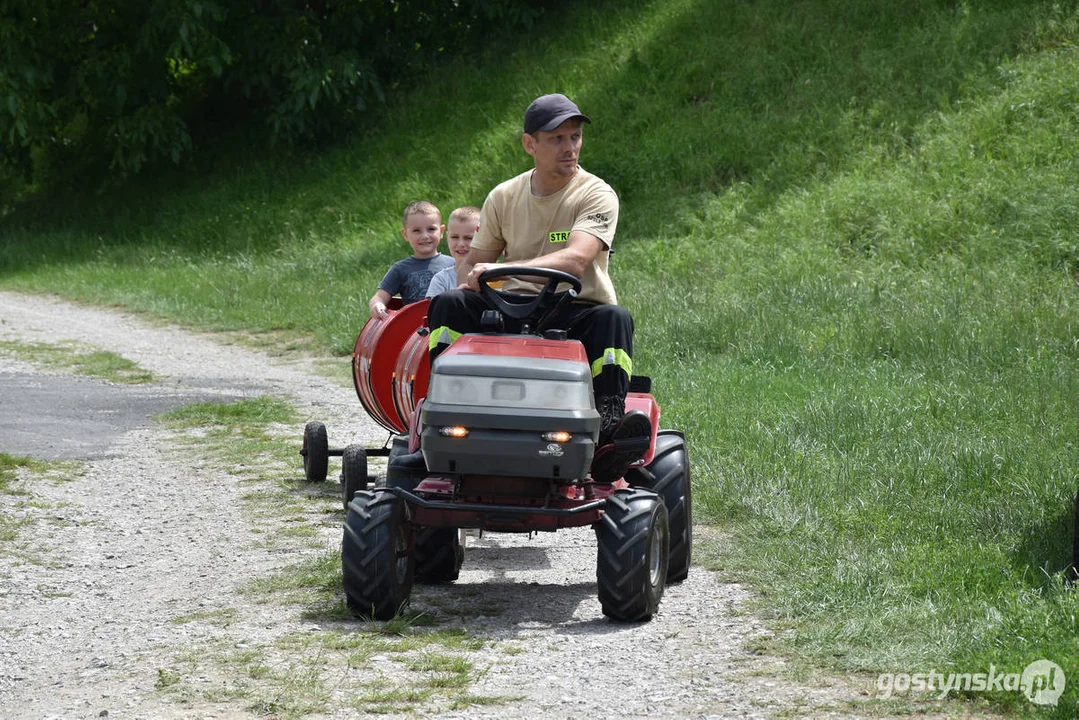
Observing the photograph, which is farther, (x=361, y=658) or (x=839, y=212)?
(x=839, y=212)

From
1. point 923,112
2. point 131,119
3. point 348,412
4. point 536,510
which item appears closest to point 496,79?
point 131,119

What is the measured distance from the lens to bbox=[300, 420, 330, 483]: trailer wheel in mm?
8133

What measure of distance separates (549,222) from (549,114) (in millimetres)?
445

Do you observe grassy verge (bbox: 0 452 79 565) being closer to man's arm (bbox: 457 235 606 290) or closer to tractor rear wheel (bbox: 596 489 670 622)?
man's arm (bbox: 457 235 606 290)

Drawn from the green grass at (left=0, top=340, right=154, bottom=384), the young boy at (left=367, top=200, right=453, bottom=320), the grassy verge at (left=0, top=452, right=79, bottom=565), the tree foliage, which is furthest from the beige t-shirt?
the tree foliage

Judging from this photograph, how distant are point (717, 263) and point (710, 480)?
891cm

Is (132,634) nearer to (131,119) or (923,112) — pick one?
(923,112)

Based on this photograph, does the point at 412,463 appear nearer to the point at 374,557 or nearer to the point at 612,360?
the point at 374,557

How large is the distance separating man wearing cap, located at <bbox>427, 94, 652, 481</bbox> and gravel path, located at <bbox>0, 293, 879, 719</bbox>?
74 cm

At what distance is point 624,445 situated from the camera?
5.54m

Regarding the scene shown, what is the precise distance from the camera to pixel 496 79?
2452 cm

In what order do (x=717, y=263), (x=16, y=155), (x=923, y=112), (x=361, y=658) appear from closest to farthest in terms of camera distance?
(x=361, y=658) < (x=717, y=263) < (x=923, y=112) < (x=16, y=155)

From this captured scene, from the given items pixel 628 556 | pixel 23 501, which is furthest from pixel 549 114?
pixel 23 501

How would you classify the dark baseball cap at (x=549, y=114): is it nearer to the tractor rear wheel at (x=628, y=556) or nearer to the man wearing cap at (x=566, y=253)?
the man wearing cap at (x=566, y=253)
